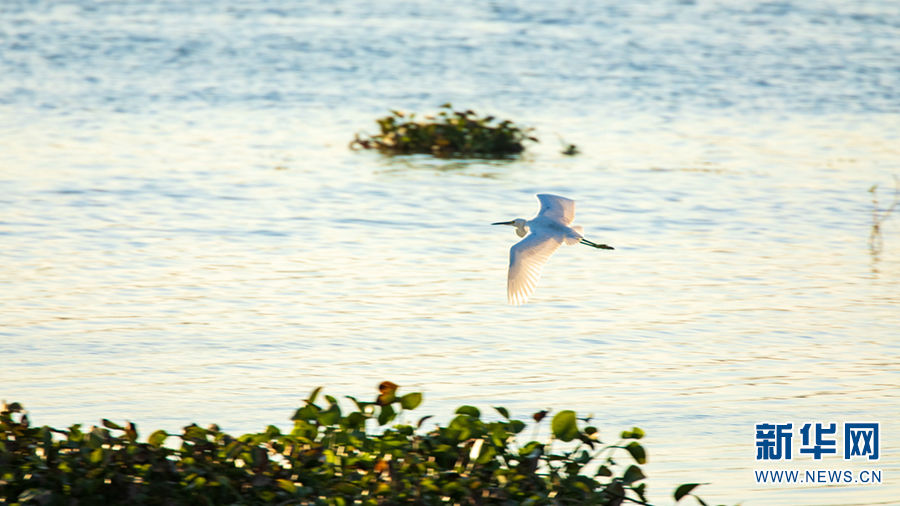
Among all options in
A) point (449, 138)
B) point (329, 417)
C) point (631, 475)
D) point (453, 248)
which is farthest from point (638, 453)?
point (449, 138)

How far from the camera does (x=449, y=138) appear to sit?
11945 mm

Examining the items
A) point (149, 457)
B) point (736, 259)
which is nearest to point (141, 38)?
point (736, 259)

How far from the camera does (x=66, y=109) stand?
13.7 m

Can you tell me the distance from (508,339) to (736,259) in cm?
248

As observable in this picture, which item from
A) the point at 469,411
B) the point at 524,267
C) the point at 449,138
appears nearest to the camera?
the point at 469,411

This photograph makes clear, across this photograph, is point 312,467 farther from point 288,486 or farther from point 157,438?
point 157,438

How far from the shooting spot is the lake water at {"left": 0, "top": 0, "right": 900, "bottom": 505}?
18.0ft

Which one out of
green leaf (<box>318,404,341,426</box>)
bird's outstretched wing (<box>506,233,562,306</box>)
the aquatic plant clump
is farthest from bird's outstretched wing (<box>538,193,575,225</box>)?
the aquatic plant clump

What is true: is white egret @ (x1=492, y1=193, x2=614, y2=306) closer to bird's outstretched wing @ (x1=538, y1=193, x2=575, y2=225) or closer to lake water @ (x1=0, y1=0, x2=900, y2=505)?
bird's outstretched wing @ (x1=538, y1=193, x2=575, y2=225)

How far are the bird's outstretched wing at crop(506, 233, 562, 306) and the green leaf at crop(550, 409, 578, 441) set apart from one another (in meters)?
1.45

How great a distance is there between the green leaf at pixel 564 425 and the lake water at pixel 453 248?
0.77 metres

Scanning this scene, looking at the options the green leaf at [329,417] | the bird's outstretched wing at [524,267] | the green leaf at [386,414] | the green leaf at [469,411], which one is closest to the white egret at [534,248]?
the bird's outstretched wing at [524,267]

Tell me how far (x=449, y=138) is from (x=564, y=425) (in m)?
8.21

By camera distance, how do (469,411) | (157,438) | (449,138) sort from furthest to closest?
(449,138) → (469,411) → (157,438)
